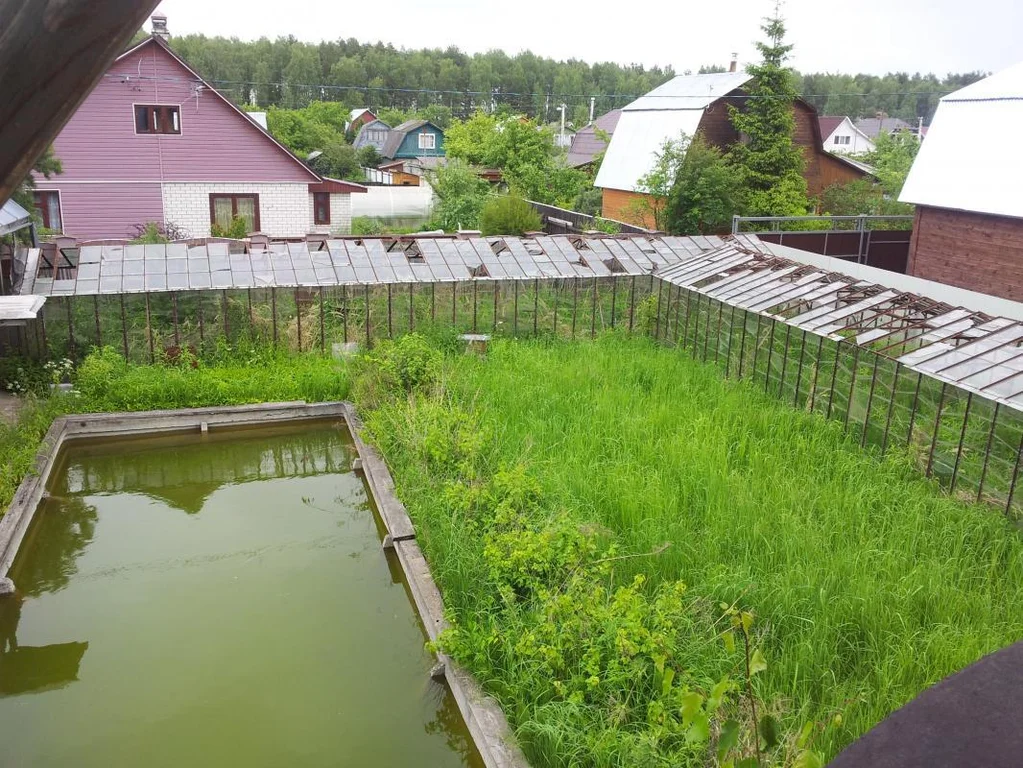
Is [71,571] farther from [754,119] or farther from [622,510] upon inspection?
[754,119]

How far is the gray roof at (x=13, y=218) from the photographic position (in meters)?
12.6

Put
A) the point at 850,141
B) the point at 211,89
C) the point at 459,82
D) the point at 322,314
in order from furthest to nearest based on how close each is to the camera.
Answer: the point at 459,82 → the point at 850,141 → the point at 211,89 → the point at 322,314

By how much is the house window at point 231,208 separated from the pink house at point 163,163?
31 millimetres

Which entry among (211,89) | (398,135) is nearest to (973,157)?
(211,89)

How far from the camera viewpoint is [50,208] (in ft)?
79.7

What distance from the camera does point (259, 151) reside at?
2545cm

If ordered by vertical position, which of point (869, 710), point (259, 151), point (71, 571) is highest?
point (259, 151)

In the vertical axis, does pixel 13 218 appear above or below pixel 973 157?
below

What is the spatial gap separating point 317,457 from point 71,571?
4003mm

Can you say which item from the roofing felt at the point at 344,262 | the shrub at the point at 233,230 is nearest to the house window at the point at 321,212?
the shrub at the point at 233,230

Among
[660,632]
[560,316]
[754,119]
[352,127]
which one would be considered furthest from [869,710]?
[352,127]

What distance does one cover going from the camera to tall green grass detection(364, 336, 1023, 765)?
6.45m

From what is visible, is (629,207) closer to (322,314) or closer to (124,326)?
(322,314)

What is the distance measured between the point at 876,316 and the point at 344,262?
9.58 meters
